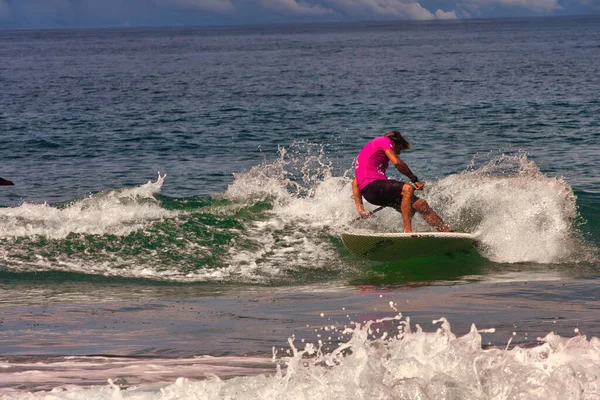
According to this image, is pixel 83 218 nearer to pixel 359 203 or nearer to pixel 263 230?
pixel 263 230

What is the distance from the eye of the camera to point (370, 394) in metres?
5.48

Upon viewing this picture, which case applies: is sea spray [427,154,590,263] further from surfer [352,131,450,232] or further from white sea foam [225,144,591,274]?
surfer [352,131,450,232]

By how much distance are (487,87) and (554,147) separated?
762 inches

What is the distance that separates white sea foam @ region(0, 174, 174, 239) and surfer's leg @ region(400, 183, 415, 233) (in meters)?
4.61

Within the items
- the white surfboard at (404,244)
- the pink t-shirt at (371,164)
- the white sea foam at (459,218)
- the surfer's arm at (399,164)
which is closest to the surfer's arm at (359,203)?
the pink t-shirt at (371,164)

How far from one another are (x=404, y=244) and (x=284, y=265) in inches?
71.6

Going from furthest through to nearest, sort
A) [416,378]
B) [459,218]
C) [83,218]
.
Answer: [459,218]
[83,218]
[416,378]

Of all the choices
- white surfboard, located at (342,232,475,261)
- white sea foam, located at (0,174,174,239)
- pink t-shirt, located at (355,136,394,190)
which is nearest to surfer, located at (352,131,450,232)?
pink t-shirt, located at (355,136,394,190)

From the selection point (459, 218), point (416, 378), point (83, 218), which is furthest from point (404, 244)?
point (416, 378)

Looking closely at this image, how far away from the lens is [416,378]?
18.5 feet

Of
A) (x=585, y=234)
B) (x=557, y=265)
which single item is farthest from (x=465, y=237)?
(x=585, y=234)

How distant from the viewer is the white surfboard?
12086 mm

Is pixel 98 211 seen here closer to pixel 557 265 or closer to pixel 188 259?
pixel 188 259

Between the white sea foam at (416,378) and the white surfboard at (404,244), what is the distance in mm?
5895
